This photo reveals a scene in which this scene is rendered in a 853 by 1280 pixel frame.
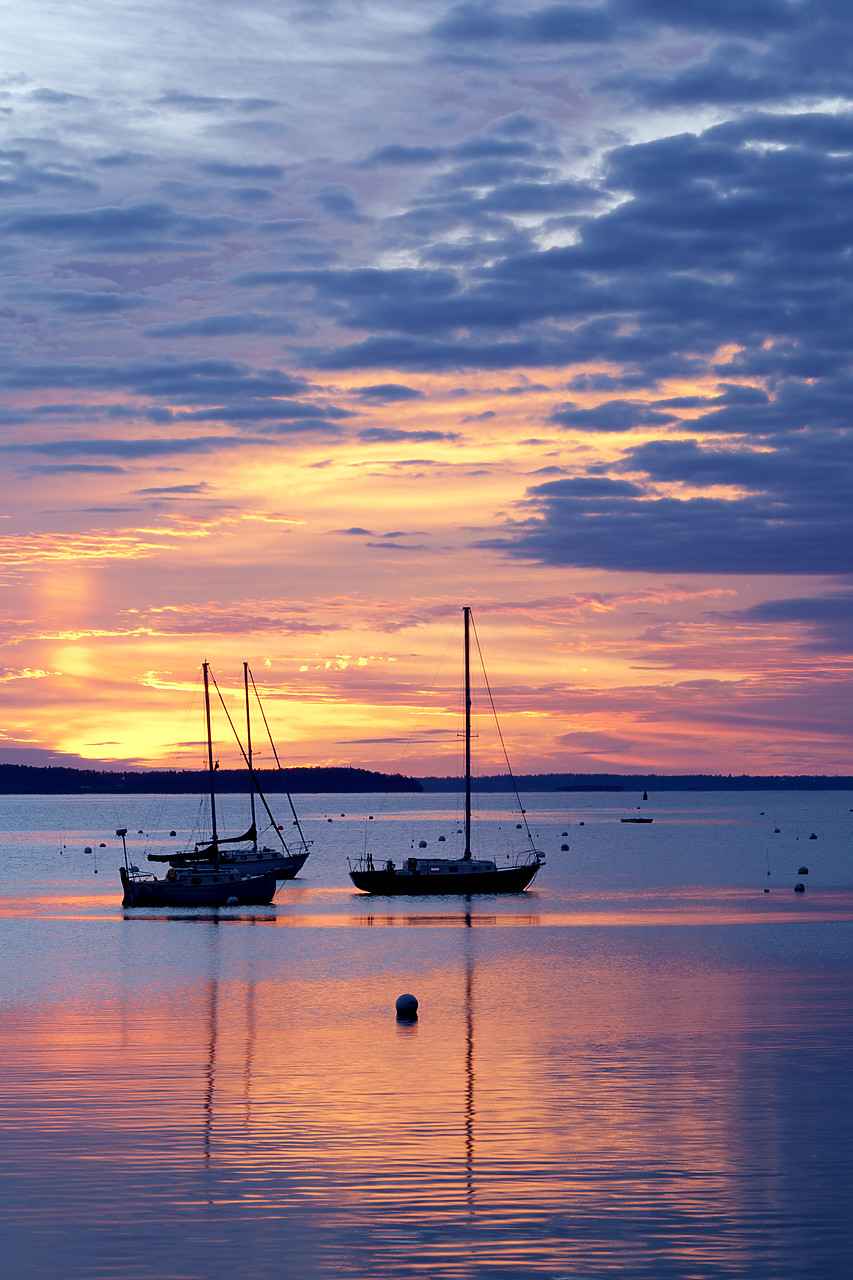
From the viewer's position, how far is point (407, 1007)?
43.1m

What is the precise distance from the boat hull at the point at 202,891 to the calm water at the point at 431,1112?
92.2 feet

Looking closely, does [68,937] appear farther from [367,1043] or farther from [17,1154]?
[17,1154]

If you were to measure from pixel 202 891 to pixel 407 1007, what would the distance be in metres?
56.5

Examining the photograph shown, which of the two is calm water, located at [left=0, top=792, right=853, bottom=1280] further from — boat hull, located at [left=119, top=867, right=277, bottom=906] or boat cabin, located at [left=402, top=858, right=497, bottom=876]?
boat cabin, located at [left=402, top=858, right=497, bottom=876]

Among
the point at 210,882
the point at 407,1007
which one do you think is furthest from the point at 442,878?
the point at 407,1007

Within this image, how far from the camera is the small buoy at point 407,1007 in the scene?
42969 millimetres

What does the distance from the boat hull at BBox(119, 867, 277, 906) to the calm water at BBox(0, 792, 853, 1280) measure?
28.1 meters

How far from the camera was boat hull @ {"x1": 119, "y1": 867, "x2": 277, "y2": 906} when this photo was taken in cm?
9588

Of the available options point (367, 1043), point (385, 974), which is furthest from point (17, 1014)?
point (385, 974)

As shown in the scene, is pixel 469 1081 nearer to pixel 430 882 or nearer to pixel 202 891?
pixel 202 891

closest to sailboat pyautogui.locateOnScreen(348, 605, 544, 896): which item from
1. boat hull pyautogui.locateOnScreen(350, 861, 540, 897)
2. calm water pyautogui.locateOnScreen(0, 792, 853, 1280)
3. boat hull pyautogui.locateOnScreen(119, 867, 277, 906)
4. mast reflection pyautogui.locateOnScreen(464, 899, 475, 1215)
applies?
boat hull pyautogui.locateOnScreen(350, 861, 540, 897)

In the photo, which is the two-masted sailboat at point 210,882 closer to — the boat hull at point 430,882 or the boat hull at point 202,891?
the boat hull at point 202,891

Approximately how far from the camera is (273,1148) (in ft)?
82.4

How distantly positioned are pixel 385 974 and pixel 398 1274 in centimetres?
3916
